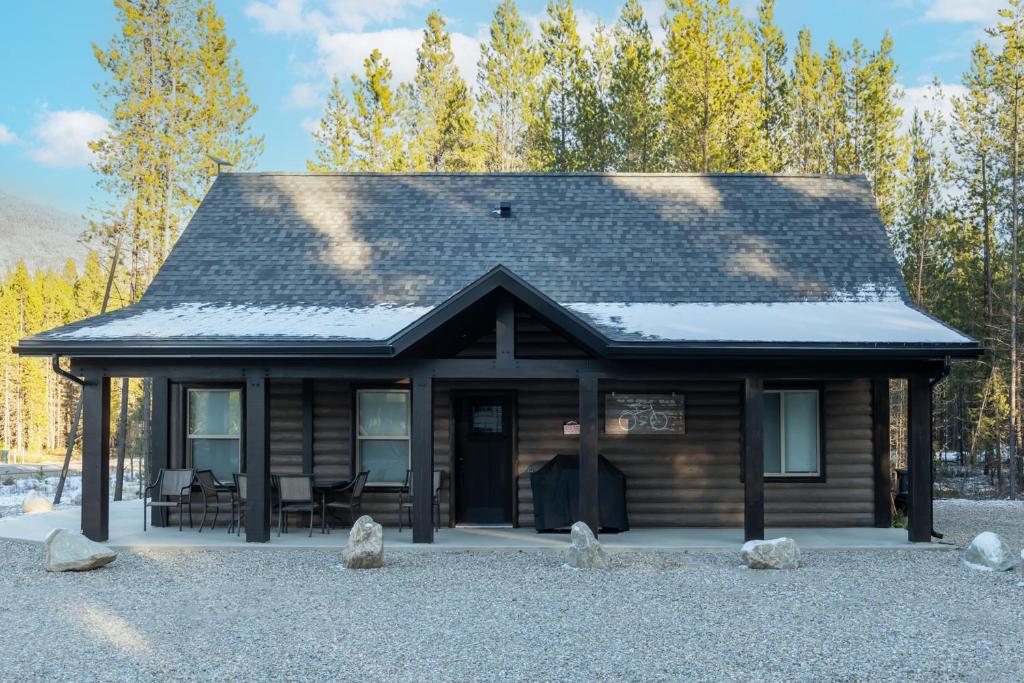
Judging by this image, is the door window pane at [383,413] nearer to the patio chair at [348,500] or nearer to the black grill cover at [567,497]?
the patio chair at [348,500]

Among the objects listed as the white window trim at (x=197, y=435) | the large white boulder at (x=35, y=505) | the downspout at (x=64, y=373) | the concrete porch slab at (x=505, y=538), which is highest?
the downspout at (x=64, y=373)

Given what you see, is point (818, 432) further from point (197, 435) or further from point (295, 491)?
point (197, 435)

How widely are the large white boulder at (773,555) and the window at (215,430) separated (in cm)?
680

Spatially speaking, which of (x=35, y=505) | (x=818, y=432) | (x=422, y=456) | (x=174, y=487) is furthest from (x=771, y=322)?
(x=35, y=505)

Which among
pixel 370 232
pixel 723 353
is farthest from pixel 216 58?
pixel 723 353

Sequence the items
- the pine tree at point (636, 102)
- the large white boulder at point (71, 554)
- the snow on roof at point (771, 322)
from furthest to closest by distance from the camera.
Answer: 1. the pine tree at point (636, 102)
2. the snow on roof at point (771, 322)
3. the large white boulder at point (71, 554)

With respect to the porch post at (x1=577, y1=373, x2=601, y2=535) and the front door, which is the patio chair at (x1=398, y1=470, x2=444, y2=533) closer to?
the front door

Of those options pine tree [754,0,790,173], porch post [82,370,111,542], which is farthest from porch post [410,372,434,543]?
pine tree [754,0,790,173]

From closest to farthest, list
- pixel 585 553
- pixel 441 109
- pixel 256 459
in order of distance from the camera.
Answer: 1. pixel 585 553
2. pixel 256 459
3. pixel 441 109

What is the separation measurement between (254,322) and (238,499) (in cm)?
227

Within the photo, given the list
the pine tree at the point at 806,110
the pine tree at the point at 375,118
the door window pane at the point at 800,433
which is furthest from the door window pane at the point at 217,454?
the pine tree at the point at 806,110

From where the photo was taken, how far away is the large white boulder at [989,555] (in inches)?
390

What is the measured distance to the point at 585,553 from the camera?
10.0 m

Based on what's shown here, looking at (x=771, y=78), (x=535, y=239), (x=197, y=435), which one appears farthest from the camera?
(x=771, y=78)
